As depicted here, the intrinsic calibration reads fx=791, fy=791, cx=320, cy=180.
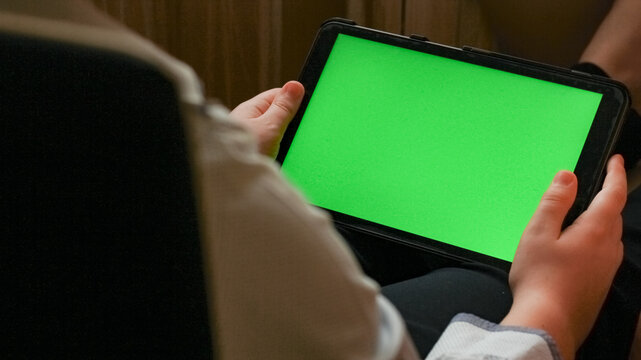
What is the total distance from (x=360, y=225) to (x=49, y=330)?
0.45 metres

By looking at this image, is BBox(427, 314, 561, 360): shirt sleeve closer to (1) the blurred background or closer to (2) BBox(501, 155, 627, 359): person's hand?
(2) BBox(501, 155, 627, 359): person's hand

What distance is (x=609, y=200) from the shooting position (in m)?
0.61

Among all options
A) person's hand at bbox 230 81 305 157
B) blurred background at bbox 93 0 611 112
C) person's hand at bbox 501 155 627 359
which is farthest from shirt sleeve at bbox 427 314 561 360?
blurred background at bbox 93 0 611 112

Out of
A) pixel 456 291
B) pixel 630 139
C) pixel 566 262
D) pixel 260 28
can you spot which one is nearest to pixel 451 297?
pixel 456 291

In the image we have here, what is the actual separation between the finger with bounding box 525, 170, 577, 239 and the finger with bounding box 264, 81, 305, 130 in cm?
25

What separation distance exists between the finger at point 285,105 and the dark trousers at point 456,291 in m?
0.11

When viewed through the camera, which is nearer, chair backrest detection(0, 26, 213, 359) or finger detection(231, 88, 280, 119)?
chair backrest detection(0, 26, 213, 359)

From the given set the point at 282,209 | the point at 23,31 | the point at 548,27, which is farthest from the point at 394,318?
the point at 548,27

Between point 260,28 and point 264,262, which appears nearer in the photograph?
point 264,262

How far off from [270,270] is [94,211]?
0.07m

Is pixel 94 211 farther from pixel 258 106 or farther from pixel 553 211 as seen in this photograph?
pixel 258 106

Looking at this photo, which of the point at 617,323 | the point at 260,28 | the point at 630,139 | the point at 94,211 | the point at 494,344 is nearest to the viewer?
the point at 94,211

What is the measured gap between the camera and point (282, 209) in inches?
10.9

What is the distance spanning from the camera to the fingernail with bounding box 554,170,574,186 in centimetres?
60
